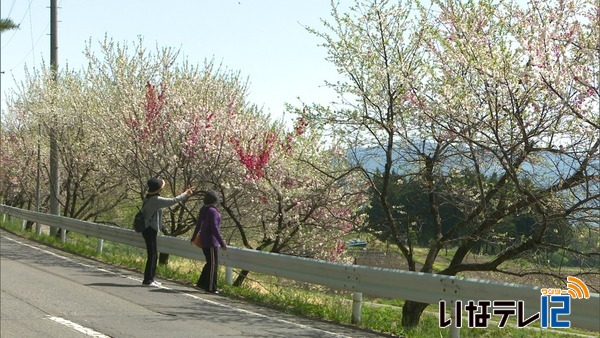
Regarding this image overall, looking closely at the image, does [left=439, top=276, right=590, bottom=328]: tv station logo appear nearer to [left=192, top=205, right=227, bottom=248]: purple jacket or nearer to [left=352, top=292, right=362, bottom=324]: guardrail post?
[left=352, top=292, right=362, bottom=324]: guardrail post

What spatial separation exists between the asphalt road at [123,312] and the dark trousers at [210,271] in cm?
19

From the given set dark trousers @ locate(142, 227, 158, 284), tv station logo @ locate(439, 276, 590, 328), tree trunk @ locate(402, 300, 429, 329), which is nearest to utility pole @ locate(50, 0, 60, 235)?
dark trousers @ locate(142, 227, 158, 284)

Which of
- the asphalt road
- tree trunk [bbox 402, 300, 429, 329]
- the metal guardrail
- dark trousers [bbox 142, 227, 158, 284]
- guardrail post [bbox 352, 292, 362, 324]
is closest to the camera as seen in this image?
the metal guardrail

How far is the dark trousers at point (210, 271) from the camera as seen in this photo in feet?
38.2

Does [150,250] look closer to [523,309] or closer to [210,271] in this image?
[210,271]

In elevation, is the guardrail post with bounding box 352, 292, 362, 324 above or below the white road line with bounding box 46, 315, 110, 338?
above

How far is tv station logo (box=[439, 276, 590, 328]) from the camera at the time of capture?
6973 millimetres

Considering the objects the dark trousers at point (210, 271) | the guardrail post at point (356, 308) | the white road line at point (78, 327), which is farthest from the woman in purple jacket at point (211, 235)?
the white road line at point (78, 327)

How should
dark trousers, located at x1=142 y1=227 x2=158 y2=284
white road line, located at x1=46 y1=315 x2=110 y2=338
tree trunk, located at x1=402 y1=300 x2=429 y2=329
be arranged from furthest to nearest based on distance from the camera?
dark trousers, located at x1=142 y1=227 x2=158 y2=284 < tree trunk, located at x1=402 y1=300 x2=429 y2=329 < white road line, located at x1=46 y1=315 x2=110 y2=338

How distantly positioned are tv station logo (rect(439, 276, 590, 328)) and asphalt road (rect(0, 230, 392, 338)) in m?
1.24

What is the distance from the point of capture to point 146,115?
18.1 meters

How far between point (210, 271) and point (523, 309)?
583cm

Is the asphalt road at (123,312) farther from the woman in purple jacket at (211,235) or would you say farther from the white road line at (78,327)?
the woman in purple jacket at (211,235)

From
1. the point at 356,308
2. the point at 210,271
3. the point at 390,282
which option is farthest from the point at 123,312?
the point at 390,282
